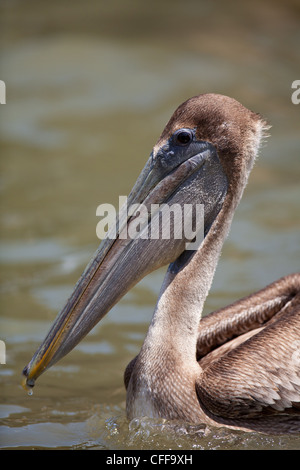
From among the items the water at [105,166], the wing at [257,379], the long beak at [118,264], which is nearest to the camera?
the wing at [257,379]

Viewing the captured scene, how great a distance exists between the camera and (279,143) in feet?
32.0

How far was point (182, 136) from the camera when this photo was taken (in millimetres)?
4266

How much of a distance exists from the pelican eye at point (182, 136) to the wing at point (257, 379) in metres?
1.09

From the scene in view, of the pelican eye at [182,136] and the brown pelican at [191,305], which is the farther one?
the pelican eye at [182,136]

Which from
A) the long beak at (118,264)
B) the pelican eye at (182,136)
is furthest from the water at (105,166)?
the pelican eye at (182,136)

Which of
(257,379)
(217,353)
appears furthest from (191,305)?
(257,379)

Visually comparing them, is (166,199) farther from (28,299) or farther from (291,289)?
(28,299)

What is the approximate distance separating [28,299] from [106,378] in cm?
165

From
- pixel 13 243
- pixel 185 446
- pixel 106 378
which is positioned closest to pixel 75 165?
pixel 13 243

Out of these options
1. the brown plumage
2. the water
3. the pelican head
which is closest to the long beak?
the pelican head

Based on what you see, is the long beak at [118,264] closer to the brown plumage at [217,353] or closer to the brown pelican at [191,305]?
the brown pelican at [191,305]

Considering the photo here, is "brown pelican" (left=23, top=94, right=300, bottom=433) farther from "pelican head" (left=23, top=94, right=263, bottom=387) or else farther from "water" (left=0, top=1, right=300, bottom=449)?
"water" (left=0, top=1, right=300, bottom=449)

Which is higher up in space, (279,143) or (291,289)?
(279,143)

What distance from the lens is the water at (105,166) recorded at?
5055 millimetres
